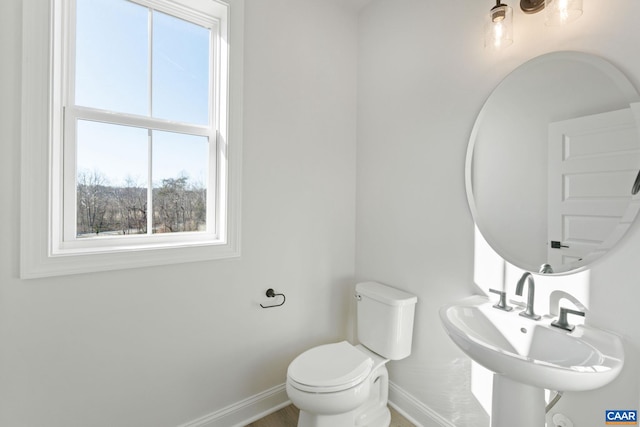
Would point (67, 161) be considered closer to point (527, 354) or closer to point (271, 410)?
point (271, 410)

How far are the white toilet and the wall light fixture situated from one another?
4.38 feet

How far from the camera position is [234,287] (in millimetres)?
1704

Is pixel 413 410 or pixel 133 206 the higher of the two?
pixel 133 206

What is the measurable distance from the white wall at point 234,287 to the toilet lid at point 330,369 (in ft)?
1.19

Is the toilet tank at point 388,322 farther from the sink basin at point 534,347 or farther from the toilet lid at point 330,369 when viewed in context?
the sink basin at point 534,347

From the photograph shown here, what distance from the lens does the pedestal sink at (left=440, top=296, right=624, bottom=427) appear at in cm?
86

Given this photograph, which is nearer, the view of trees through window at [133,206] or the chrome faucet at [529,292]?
the chrome faucet at [529,292]

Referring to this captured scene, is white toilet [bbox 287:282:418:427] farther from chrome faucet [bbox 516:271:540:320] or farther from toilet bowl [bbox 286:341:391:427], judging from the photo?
chrome faucet [bbox 516:271:540:320]

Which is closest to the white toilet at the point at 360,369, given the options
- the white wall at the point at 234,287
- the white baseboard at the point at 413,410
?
the white baseboard at the point at 413,410

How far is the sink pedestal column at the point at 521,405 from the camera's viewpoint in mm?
1064

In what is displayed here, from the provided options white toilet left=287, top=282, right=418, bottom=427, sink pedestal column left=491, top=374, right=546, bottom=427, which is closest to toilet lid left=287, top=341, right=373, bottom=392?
white toilet left=287, top=282, right=418, bottom=427

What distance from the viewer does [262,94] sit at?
1.77m

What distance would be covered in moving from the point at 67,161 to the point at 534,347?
6.98 feet

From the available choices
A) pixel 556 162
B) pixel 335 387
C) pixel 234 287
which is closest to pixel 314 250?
pixel 234 287
